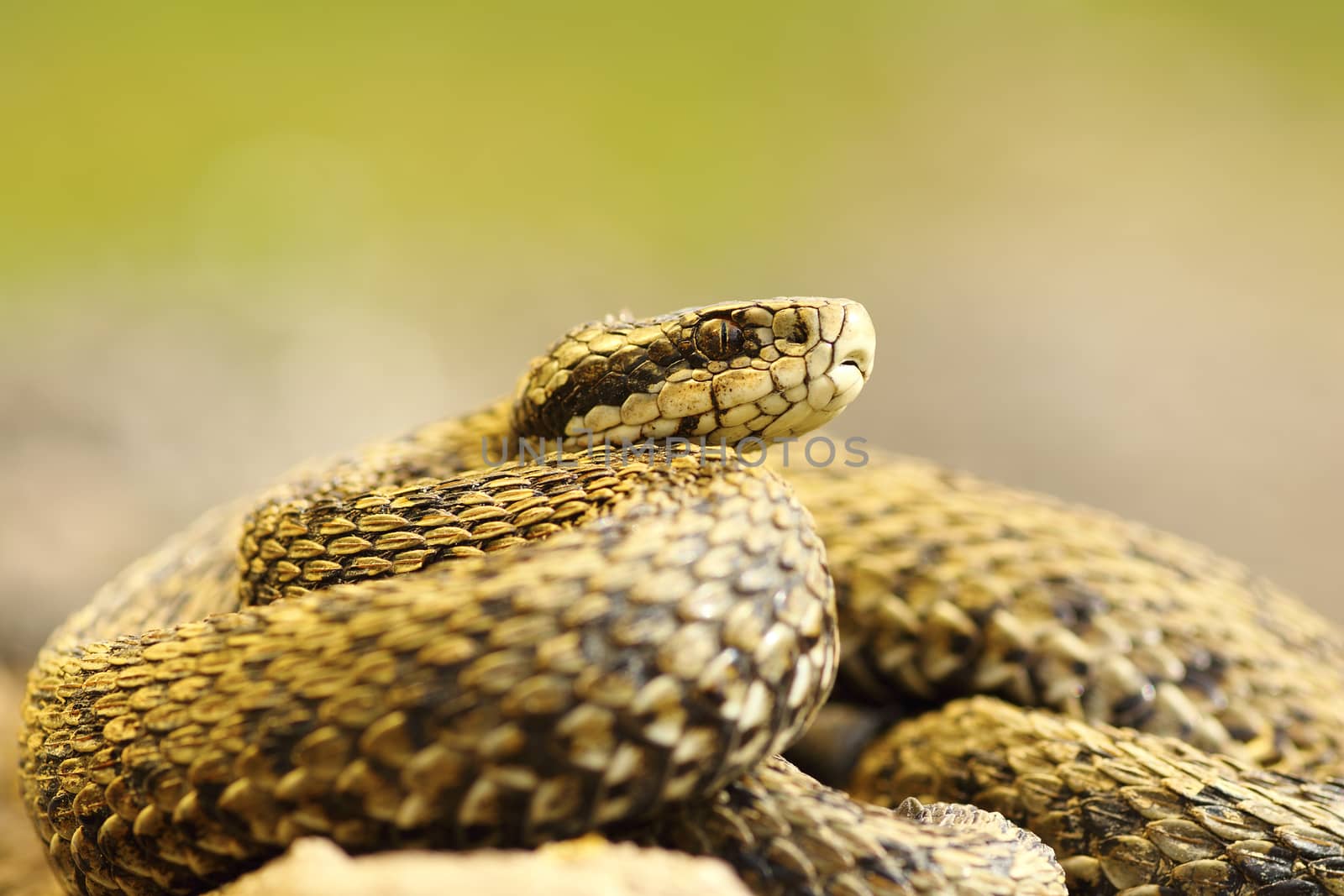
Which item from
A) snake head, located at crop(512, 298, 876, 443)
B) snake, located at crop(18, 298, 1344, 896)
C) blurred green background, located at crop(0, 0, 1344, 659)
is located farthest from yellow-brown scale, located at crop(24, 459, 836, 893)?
blurred green background, located at crop(0, 0, 1344, 659)

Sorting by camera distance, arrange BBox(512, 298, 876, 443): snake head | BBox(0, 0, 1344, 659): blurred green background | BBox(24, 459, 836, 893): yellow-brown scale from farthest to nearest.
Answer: BBox(0, 0, 1344, 659): blurred green background → BBox(512, 298, 876, 443): snake head → BBox(24, 459, 836, 893): yellow-brown scale

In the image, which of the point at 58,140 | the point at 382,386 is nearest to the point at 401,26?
the point at 58,140

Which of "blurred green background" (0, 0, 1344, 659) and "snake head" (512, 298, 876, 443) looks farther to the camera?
"blurred green background" (0, 0, 1344, 659)

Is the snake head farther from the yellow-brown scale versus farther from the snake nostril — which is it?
the yellow-brown scale

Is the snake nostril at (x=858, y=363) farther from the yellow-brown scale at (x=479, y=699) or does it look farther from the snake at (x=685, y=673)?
the yellow-brown scale at (x=479, y=699)

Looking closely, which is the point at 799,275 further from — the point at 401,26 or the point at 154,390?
the point at 154,390
